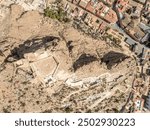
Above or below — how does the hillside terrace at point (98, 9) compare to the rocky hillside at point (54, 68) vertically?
above

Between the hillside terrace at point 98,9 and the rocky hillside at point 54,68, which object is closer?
the rocky hillside at point 54,68

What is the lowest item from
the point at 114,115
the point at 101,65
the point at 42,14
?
the point at 114,115

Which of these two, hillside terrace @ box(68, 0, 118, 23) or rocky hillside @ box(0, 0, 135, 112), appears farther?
hillside terrace @ box(68, 0, 118, 23)

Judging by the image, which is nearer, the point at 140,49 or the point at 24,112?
the point at 24,112

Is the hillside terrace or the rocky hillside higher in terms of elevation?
the hillside terrace

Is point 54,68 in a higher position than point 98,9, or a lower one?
lower

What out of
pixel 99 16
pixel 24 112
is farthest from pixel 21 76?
pixel 99 16

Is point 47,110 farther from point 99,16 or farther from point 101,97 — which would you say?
point 99,16

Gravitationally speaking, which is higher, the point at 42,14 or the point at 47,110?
the point at 42,14

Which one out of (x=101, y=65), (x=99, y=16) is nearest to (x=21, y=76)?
(x=101, y=65)

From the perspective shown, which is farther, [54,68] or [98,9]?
[98,9]
